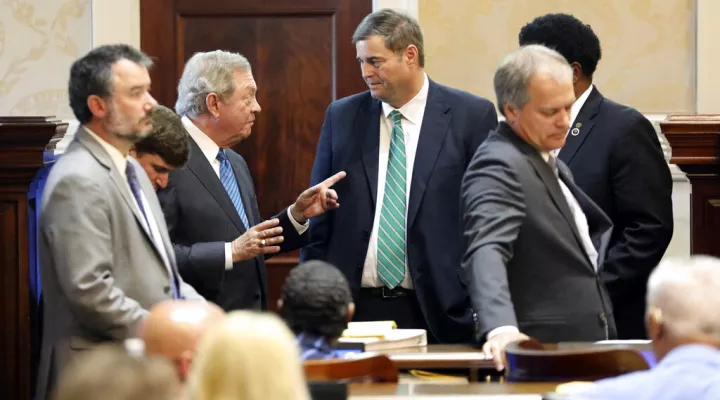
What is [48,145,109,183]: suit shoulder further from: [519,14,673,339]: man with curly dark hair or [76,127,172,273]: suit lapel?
[519,14,673,339]: man with curly dark hair

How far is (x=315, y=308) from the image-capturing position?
9.43 ft

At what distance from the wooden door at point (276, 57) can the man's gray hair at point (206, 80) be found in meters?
1.40

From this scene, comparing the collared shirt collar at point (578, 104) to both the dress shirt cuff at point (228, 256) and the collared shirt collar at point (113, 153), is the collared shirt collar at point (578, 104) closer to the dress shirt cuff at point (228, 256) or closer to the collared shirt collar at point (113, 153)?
the dress shirt cuff at point (228, 256)

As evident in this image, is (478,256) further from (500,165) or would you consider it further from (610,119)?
(610,119)

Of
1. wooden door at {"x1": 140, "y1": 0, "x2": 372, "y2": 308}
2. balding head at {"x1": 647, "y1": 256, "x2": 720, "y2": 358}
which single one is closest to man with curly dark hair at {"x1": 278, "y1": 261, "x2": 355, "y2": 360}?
balding head at {"x1": 647, "y1": 256, "x2": 720, "y2": 358}

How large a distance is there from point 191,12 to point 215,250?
85.8 inches

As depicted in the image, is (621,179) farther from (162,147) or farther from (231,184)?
(162,147)

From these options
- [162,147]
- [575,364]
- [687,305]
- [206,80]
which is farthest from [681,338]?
[206,80]

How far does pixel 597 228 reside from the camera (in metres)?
3.86

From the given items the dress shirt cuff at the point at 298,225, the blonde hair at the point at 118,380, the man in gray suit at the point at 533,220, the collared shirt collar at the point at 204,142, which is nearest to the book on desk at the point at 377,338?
the man in gray suit at the point at 533,220

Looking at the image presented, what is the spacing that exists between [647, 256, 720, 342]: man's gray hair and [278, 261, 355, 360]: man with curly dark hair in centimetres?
72

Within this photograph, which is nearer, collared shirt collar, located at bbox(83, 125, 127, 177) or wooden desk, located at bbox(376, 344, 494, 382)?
wooden desk, located at bbox(376, 344, 494, 382)

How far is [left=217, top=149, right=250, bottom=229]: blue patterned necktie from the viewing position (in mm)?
4668

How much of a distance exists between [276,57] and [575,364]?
3478 millimetres
